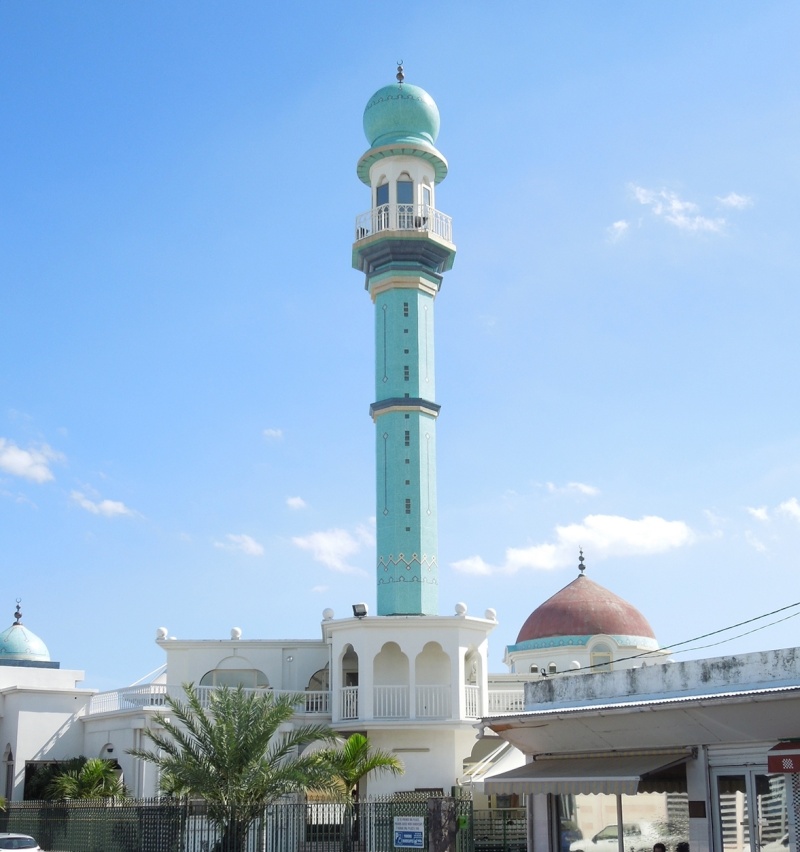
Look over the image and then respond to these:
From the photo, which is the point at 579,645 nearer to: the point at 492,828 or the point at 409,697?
the point at 409,697

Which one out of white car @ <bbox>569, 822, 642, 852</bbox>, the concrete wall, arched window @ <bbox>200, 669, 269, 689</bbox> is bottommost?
white car @ <bbox>569, 822, 642, 852</bbox>

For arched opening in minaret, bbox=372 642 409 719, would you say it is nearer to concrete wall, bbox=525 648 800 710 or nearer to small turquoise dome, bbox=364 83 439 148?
concrete wall, bbox=525 648 800 710

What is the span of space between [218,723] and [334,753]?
371cm

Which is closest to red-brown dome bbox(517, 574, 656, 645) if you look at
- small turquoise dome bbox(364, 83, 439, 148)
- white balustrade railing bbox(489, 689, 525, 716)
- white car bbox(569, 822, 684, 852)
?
white balustrade railing bbox(489, 689, 525, 716)

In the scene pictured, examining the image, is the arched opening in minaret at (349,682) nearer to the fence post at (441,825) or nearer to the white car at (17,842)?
the white car at (17,842)

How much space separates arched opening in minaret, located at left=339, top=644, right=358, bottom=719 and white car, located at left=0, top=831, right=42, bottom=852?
375 inches

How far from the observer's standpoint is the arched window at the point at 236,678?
109 ft

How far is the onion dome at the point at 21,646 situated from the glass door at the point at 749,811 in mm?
29811

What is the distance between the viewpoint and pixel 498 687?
36.5 meters

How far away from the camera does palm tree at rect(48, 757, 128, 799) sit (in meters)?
28.9

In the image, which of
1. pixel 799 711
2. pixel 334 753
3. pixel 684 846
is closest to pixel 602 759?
pixel 684 846

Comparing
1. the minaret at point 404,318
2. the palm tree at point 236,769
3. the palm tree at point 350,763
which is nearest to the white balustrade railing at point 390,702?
the minaret at point 404,318

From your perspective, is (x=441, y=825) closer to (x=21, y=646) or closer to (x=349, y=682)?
(x=349, y=682)

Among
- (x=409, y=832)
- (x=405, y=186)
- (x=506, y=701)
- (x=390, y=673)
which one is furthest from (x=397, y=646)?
(x=405, y=186)
